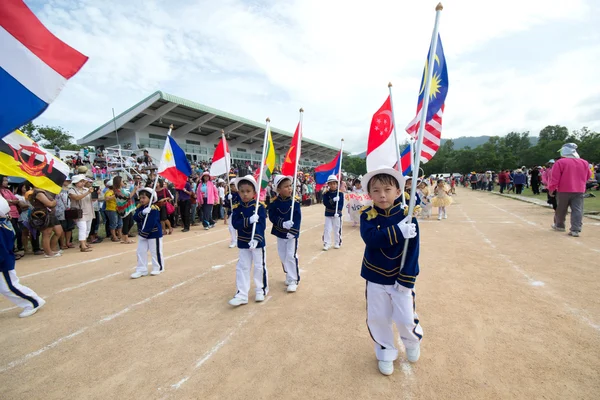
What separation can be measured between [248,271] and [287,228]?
92 centimetres

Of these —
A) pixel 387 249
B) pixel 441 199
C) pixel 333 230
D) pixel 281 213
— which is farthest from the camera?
pixel 441 199

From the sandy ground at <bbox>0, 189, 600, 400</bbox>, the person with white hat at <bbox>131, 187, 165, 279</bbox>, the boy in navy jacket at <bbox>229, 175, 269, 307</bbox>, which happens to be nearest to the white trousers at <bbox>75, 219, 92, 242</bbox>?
the sandy ground at <bbox>0, 189, 600, 400</bbox>

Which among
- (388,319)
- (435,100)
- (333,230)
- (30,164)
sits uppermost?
(435,100)

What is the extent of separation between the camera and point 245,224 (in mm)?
4328

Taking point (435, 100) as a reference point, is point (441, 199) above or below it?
below

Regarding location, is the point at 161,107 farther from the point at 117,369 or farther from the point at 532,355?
the point at 532,355

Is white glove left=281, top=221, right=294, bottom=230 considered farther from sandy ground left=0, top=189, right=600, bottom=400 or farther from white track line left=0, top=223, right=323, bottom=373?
white track line left=0, top=223, right=323, bottom=373

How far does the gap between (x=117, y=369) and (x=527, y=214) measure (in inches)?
546

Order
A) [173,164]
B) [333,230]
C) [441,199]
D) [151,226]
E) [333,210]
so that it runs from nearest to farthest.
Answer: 1. [151,226]
2. [173,164]
3. [333,210]
4. [333,230]
5. [441,199]

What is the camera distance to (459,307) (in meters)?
3.78

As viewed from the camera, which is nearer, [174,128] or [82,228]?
[82,228]

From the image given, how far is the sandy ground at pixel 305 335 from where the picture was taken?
2.47 meters

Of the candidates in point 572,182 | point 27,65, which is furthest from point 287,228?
point 572,182

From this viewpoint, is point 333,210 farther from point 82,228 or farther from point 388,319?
point 82,228
